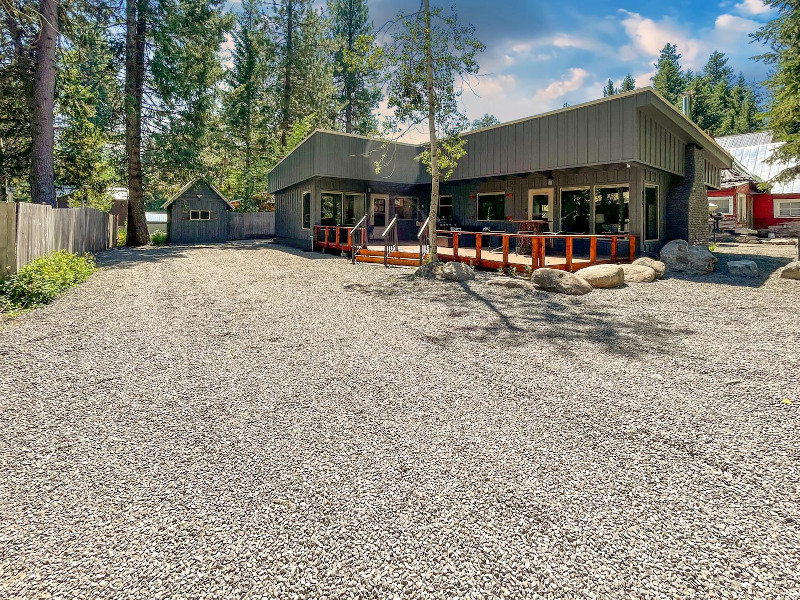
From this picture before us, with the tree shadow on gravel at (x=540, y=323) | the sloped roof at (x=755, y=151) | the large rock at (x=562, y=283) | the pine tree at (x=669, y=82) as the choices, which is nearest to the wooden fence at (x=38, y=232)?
the tree shadow on gravel at (x=540, y=323)

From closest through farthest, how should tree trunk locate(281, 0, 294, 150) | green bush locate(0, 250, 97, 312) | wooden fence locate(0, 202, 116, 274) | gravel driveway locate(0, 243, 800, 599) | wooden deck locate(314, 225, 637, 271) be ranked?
gravel driveway locate(0, 243, 800, 599) < green bush locate(0, 250, 97, 312) < wooden fence locate(0, 202, 116, 274) < wooden deck locate(314, 225, 637, 271) < tree trunk locate(281, 0, 294, 150)

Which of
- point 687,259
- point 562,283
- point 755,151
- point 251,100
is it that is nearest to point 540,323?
point 562,283

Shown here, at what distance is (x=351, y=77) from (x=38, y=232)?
32.6m

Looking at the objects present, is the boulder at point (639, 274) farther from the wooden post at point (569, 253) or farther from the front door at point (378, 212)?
the front door at point (378, 212)

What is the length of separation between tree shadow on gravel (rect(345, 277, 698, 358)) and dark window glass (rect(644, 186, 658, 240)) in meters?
6.43

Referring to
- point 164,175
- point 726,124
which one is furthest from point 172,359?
point 726,124

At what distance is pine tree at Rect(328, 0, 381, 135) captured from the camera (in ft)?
114

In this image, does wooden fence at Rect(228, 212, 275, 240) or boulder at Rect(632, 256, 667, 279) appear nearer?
boulder at Rect(632, 256, 667, 279)

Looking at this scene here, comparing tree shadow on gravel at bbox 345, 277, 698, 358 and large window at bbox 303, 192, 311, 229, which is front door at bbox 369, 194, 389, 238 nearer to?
large window at bbox 303, 192, 311, 229

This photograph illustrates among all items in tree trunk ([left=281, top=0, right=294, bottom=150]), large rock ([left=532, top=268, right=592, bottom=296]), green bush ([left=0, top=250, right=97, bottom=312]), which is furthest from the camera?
tree trunk ([left=281, top=0, right=294, bottom=150])

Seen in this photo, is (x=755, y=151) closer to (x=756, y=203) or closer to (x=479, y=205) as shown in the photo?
(x=756, y=203)

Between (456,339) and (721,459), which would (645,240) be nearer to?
(456,339)

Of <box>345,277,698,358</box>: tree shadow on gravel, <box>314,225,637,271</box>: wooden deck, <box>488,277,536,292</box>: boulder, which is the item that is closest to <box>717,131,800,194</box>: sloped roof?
<box>314,225,637,271</box>: wooden deck

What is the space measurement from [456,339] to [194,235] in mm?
21943
